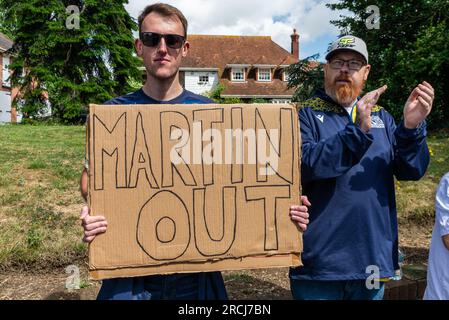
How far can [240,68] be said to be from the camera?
113 ft

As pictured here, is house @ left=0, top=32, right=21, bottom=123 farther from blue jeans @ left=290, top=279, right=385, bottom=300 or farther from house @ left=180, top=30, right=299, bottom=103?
blue jeans @ left=290, top=279, right=385, bottom=300

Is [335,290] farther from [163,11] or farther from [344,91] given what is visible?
[163,11]

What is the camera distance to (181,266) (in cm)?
179

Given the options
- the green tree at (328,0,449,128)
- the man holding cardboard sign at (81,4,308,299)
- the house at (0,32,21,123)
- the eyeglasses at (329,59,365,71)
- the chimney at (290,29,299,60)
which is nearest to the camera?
the man holding cardboard sign at (81,4,308,299)

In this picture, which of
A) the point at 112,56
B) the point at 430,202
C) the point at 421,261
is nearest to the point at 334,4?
the point at 112,56

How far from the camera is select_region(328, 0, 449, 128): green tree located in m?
13.4

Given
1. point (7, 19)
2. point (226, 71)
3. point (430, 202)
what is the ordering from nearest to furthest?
point (430, 202) → point (7, 19) → point (226, 71)

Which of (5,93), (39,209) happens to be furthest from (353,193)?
(5,93)

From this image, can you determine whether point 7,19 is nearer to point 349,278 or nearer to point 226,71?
point 226,71

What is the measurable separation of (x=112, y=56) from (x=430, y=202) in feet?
69.9

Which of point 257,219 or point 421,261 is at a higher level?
point 257,219

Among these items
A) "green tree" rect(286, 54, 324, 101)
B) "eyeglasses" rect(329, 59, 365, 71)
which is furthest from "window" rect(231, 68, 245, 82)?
"eyeglasses" rect(329, 59, 365, 71)

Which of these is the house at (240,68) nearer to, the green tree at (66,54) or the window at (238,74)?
the window at (238,74)

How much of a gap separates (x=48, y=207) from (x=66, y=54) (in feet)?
67.5
